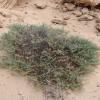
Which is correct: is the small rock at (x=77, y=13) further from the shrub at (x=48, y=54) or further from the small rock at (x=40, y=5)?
the shrub at (x=48, y=54)

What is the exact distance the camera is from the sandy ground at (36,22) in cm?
438

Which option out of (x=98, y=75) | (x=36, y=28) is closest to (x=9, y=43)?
(x=36, y=28)

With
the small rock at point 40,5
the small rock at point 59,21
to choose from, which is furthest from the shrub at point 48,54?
the small rock at point 40,5

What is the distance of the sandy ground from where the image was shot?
4.38 m

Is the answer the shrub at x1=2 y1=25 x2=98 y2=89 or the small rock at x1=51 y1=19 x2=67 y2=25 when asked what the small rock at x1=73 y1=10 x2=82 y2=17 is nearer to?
the small rock at x1=51 y1=19 x2=67 y2=25

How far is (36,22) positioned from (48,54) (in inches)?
38.5

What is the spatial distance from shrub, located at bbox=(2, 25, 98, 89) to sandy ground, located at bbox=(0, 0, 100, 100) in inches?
5.2

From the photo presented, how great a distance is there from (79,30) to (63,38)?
0.64m

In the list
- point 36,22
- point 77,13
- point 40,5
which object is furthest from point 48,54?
point 40,5

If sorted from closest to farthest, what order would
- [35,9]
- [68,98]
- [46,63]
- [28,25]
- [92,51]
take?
1. [68,98]
2. [46,63]
3. [92,51]
4. [28,25]
5. [35,9]

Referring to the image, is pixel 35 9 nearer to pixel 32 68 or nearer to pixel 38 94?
pixel 32 68

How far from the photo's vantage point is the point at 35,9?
594 centimetres

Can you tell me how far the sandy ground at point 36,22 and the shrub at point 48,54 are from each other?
132 mm

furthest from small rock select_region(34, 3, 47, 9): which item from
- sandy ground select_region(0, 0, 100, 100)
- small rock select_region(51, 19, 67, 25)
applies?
small rock select_region(51, 19, 67, 25)
